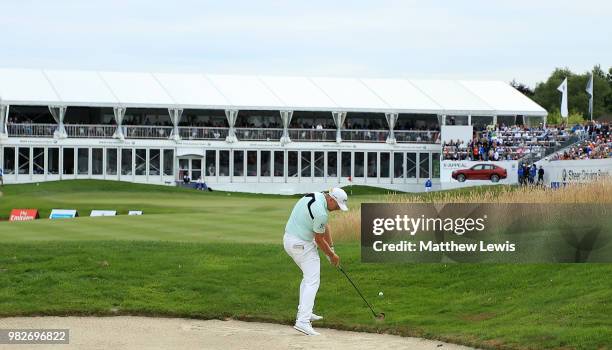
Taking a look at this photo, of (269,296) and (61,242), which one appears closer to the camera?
(269,296)

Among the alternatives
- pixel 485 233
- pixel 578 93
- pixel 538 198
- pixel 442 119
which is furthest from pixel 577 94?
pixel 485 233

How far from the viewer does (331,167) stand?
231 ft

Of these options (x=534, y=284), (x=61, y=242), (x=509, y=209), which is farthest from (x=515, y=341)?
(x=61, y=242)

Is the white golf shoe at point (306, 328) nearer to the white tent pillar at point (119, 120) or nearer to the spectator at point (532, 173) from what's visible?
the spectator at point (532, 173)

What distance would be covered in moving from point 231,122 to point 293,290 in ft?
164

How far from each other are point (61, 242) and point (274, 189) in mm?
45960

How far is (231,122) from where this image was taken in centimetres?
6788

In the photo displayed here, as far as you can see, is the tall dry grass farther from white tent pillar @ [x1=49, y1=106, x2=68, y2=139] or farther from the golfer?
white tent pillar @ [x1=49, y1=106, x2=68, y2=139]

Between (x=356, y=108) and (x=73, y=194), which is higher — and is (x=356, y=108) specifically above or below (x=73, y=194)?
above

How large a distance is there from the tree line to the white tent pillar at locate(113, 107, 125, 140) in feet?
181

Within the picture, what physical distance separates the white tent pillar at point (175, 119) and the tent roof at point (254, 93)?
0.47 metres

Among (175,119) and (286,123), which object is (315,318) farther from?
(286,123)

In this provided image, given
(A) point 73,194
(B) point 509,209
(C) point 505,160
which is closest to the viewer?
(B) point 509,209

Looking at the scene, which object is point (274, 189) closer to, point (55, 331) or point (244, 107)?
point (244, 107)
